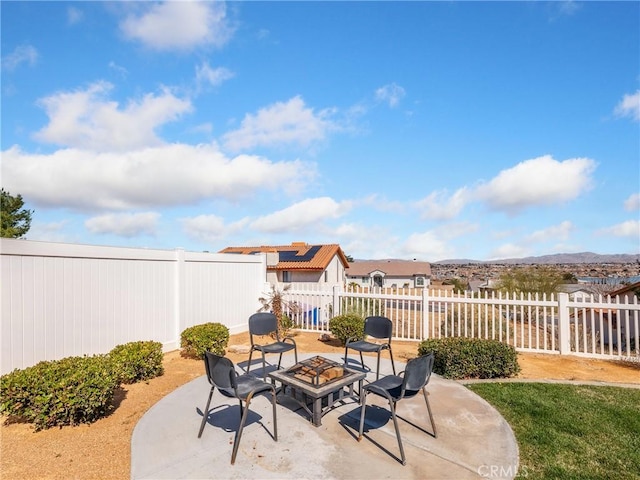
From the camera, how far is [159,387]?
207 inches

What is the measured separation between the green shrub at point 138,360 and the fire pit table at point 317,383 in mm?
2655

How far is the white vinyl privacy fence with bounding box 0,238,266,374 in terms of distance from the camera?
193 inches

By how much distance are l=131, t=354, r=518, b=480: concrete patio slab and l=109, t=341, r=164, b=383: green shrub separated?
1190 mm

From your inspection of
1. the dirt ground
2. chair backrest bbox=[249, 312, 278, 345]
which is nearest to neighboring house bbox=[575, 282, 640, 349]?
the dirt ground

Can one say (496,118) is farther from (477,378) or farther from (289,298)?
(289,298)

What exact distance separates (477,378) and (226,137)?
31.3ft

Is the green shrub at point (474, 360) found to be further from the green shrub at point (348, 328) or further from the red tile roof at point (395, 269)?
the red tile roof at point (395, 269)

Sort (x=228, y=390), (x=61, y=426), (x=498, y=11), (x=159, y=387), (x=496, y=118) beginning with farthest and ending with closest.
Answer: (x=496, y=118), (x=498, y=11), (x=159, y=387), (x=61, y=426), (x=228, y=390)

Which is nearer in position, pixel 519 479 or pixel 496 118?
pixel 519 479

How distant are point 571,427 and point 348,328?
190 inches

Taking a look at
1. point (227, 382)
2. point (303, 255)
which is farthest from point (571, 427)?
point (303, 255)

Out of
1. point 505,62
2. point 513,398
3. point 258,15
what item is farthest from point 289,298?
point 505,62

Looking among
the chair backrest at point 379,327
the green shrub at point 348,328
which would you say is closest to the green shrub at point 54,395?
the chair backrest at point 379,327

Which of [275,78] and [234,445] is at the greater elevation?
[275,78]
